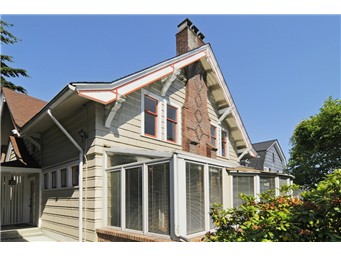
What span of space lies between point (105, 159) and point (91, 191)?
35.6 inches

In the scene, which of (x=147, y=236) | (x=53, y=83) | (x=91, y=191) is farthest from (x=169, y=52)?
(x=147, y=236)

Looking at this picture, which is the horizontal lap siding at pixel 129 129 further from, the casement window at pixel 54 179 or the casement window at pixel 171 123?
the casement window at pixel 54 179

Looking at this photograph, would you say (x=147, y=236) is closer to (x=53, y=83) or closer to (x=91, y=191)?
(x=91, y=191)

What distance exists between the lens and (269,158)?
29.0 meters

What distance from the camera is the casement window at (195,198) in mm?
5859

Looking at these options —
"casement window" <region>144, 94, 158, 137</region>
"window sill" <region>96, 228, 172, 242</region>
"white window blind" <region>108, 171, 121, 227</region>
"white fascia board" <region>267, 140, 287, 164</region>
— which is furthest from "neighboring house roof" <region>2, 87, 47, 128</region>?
"white fascia board" <region>267, 140, 287, 164</region>

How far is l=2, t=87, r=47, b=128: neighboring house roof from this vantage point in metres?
10.6

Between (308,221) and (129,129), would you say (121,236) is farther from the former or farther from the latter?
(308,221)

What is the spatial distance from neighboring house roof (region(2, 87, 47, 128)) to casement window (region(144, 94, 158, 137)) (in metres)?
5.13

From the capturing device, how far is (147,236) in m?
5.62

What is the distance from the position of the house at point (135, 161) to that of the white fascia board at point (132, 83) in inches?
1.0

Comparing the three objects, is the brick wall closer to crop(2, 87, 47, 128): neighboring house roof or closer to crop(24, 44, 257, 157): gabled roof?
crop(24, 44, 257, 157): gabled roof

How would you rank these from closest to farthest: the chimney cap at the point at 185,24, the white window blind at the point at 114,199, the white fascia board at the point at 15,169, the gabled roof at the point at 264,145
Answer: the white window blind at the point at 114,199 → the white fascia board at the point at 15,169 → the chimney cap at the point at 185,24 → the gabled roof at the point at 264,145

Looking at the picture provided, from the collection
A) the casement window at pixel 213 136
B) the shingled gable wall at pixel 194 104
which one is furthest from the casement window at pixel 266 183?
the casement window at pixel 213 136
